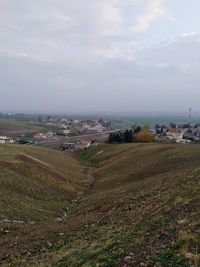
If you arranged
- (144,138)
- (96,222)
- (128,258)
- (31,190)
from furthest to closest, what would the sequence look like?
1. (144,138)
2. (31,190)
3. (96,222)
4. (128,258)

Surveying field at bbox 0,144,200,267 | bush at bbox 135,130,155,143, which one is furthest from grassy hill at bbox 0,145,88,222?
bush at bbox 135,130,155,143

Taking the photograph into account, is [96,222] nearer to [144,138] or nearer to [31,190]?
[31,190]

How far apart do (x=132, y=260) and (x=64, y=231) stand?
1265cm

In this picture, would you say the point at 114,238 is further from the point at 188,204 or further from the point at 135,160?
the point at 135,160

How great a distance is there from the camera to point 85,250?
17547 mm

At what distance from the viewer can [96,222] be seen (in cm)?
2588

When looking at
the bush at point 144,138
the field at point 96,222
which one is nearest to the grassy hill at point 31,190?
the field at point 96,222

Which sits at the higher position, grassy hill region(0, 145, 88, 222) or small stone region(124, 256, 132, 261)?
small stone region(124, 256, 132, 261)

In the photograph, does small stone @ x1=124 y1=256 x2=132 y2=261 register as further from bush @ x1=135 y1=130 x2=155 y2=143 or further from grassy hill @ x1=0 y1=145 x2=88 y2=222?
bush @ x1=135 y1=130 x2=155 y2=143

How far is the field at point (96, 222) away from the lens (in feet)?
47.5

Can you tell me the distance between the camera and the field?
14.5 meters

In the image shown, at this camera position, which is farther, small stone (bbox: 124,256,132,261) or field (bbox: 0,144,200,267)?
field (bbox: 0,144,200,267)

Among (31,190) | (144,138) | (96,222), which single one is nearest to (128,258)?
(96,222)

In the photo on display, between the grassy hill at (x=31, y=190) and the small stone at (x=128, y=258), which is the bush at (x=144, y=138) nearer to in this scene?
the grassy hill at (x=31, y=190)
